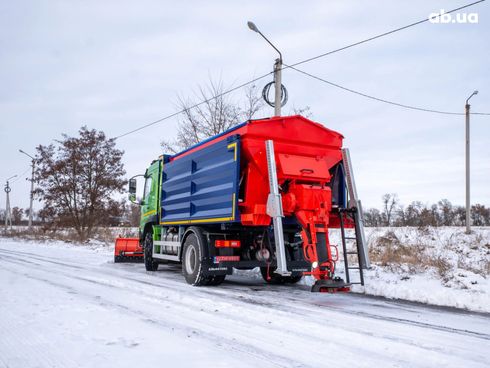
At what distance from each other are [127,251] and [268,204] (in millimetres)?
8645

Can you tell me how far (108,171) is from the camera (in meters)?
28.0

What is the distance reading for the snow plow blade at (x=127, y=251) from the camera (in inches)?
556

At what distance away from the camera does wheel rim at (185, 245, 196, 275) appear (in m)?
8.50

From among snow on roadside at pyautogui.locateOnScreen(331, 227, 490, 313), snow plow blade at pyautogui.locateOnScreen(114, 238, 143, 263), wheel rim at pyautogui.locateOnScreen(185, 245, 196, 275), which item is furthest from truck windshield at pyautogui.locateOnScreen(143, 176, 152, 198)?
snow on roadside at pyautogui.locateOnScreen(331, 227, 490, 313)

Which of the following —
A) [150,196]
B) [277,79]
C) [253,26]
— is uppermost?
[253,26]

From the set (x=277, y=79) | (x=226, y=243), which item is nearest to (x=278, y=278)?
(x=226, y=243)

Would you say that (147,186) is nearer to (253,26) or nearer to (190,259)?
(190,259)

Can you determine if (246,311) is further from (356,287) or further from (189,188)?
(189,188)

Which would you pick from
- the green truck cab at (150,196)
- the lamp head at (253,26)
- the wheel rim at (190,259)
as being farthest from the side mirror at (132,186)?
the lamp head at (253,26)

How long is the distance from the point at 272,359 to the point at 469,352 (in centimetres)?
177

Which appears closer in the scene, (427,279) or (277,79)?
(427,279)

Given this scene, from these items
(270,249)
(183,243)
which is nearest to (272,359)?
(270,249)

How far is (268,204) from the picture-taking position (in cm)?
689

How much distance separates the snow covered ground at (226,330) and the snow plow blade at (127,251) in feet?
21.9
